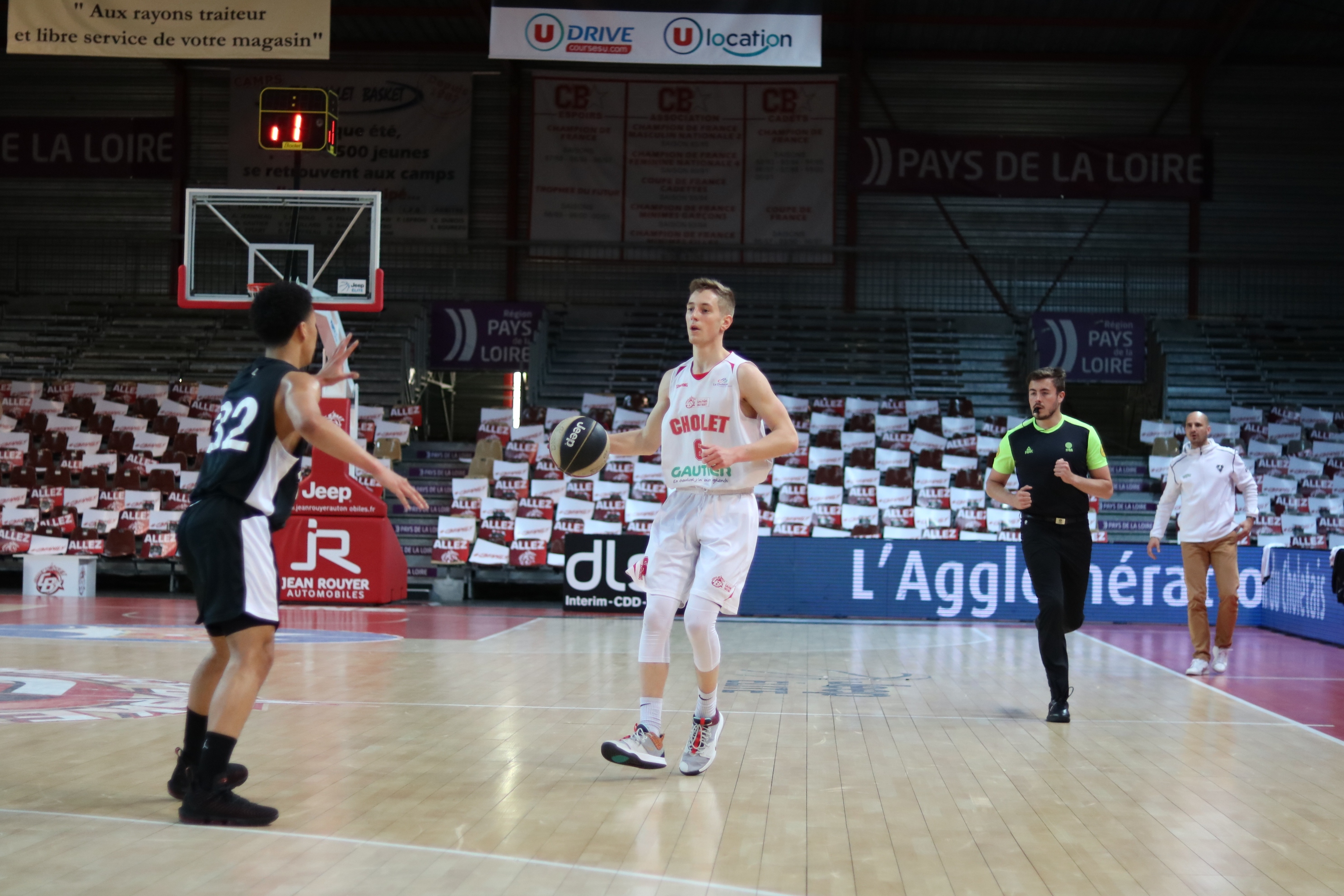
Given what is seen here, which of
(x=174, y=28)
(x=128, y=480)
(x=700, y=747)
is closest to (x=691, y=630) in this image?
(x=700, y=747)

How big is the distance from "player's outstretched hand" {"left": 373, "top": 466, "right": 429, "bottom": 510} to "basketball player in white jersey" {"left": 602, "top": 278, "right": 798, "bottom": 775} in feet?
4.15

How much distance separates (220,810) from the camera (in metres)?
4.20

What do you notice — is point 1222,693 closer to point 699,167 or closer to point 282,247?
point 282,247

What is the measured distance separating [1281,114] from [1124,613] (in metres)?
12.1

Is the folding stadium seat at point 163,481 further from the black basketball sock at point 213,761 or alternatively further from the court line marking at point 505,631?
the black basketball sock at point 213,761

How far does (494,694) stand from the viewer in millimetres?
7582

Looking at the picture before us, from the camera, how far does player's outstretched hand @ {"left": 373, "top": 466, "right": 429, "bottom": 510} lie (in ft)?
13.7

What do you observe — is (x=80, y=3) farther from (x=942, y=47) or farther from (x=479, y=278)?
(x=942, y=47)

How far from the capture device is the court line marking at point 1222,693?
660cm

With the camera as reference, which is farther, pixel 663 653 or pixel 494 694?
pixel 494 694

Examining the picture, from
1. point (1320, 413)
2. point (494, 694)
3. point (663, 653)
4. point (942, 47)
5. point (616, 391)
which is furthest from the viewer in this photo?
point (942, 47)

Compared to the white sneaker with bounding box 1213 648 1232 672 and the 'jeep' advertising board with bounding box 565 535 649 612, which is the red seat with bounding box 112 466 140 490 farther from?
the white sneaker with bounding box 1213 648 1232 672

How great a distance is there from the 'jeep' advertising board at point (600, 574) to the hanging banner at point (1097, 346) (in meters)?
8.76

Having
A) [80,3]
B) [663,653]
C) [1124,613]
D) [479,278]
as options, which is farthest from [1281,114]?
[663,653]
